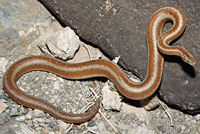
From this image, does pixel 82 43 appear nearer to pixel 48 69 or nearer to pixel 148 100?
pixel 48 69

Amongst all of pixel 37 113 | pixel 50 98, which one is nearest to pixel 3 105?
pixel 37 113

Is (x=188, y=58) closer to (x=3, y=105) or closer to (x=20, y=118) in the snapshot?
(x=20, y=118)

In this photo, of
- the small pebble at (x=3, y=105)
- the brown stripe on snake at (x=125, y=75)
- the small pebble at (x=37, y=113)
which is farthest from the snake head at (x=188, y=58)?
the small pebble at (x=3, y=105)

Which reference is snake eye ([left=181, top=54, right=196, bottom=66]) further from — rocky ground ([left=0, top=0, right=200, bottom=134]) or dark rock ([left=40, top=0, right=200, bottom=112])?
rocky ground ([left=0, top=0, right=200, bottom=134])

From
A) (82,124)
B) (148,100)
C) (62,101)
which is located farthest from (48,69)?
(148,100)

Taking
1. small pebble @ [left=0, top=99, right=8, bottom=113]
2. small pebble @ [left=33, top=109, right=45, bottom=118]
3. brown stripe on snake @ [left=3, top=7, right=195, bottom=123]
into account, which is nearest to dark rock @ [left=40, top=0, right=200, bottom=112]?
brown stripe on snake @ [left=3, top=7, right=195, bottom=123]

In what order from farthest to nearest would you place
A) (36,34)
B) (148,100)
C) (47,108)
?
(36,34) < (148,100) < (47,108)

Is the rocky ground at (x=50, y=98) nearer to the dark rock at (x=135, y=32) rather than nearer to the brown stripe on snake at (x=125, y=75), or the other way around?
the brown stripe on snake at (x=125, y=75)

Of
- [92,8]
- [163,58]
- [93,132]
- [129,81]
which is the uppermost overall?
[92,8]
